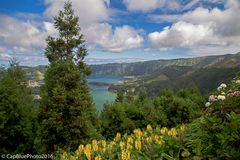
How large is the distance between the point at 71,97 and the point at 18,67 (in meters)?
28.7

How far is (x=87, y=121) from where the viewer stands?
21.3 m

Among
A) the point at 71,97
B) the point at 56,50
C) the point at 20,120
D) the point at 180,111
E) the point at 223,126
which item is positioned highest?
the point at 56,50

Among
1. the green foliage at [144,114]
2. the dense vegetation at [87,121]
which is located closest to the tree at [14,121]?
the dense vegetation at [87,121]

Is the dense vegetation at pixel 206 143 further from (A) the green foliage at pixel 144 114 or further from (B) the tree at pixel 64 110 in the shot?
(A) the green foliage at pixel 144 114

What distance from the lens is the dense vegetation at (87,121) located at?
5733 mm

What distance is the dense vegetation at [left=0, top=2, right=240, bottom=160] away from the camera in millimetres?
5733

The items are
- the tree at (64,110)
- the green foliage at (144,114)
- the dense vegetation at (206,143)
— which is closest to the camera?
the dense vegetation at (206,143)

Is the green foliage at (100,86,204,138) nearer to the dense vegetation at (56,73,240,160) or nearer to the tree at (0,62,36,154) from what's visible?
the tree at (0,62,36,154)

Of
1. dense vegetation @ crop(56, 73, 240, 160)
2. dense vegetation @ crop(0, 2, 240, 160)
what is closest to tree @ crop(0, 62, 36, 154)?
dense vegetation @ crop(0, 2, 240, 160)

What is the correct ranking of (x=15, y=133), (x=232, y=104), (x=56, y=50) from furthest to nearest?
(x=56, y=50) → (x=15, y=133) → (x=232, y=104)

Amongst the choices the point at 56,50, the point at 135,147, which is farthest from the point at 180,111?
the point at 135,147

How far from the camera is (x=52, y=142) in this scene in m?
21.0

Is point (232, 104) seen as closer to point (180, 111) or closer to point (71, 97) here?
point (71, 97)

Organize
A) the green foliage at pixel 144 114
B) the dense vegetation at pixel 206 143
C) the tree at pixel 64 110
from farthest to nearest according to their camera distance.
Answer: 1. the green foliage at pixel 144 114
2. the tree at pixel 64 110
3. the dense vegetation at pixel 206 143
